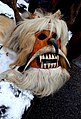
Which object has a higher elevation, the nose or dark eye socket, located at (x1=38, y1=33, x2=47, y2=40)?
dark eye socket, located at (x1=38, y1=33, x2=47, y2=40)

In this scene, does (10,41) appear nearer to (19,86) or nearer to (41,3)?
(19,86)

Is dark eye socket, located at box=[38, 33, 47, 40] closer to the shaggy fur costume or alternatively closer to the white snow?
the shaggy fur costume

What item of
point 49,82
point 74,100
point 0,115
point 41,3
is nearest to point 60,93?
point 74,100

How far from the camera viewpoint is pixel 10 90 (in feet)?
6.04

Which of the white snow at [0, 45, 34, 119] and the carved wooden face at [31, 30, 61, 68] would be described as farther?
the carved wooden face at [31, 30, 61, 68]

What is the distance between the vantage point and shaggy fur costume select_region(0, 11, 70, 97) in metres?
1.91

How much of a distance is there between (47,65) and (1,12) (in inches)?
30.4

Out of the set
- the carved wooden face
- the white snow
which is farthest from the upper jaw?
the white snow

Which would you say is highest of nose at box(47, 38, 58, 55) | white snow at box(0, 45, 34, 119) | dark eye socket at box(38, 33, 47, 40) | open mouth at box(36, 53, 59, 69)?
dark eye socket at box(38, 33, 47, 40)

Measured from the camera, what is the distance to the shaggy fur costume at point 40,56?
6.28 feet

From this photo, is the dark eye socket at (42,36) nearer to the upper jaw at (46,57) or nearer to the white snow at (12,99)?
the upper jaw at (46,57)

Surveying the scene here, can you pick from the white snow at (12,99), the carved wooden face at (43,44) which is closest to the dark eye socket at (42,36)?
the carved wooden face at (43,44)

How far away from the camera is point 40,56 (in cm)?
191

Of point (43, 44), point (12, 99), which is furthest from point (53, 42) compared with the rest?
point (12, 99)
